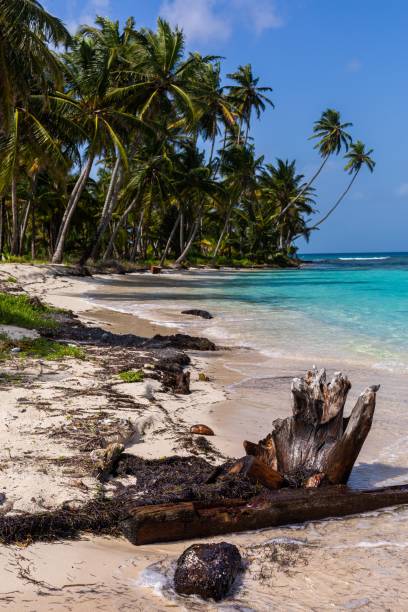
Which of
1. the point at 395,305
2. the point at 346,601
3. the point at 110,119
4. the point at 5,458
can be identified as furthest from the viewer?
the point at 110,119

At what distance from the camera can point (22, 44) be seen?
15.4 m

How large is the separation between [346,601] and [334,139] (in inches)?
2424

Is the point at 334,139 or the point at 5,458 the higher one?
the point at 334,139

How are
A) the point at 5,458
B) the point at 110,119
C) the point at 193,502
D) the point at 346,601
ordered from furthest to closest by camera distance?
the point at 110,119 < the point at 5,458 < the point at 193,502 < the point at 346,601

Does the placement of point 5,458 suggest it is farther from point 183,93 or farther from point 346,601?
point 183,93

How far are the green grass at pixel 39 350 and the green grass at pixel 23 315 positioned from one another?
158cm

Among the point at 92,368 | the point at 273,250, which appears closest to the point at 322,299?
the point at 92,368

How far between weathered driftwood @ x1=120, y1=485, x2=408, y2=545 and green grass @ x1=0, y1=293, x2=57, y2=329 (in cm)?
715

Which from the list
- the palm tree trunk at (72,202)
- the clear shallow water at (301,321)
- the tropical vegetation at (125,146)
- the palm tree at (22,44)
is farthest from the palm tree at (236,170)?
the palm tree at (22,44)

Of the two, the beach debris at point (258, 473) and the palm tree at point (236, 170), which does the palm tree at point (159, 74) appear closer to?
the palm tree at point (236, 170)

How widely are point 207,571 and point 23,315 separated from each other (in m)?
8.55

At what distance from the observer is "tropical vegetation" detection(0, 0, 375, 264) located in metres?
19.2

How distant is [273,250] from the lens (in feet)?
204

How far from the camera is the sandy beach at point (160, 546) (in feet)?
8.63
